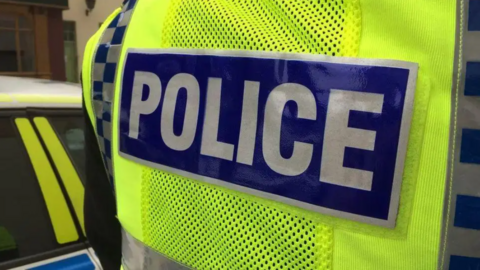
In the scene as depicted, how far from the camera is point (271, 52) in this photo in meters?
0.68

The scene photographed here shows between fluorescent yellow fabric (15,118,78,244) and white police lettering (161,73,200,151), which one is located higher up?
white police lettering (161,73,200,151)

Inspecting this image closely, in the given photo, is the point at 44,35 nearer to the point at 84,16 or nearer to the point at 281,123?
the point at 84,16

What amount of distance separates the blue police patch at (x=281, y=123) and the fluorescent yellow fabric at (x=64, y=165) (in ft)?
3.60

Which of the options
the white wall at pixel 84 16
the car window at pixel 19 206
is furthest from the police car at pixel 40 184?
the white wall at pixel 84 16

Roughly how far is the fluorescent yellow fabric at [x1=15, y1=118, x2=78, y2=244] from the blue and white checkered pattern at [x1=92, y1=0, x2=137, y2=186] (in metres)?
0.92

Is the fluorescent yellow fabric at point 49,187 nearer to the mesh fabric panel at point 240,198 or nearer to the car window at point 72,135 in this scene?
the car window at point 72,135

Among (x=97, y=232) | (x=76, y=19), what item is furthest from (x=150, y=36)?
(x=76, y=19)

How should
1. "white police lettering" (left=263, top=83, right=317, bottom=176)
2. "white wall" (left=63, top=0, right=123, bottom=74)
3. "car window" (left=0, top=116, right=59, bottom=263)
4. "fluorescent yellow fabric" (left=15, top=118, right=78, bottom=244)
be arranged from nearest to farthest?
1. "white police lettering" (left=263, top=83, right=317, bottom=176)
2. "car window" (left=0, top=116, right=59, bottom=263)
3. "fluorescent yellow fabric" (left=15, top=118, right=78, bottom=244)
4. "white wall" (left=63, top=0, right=123, bottom=74)

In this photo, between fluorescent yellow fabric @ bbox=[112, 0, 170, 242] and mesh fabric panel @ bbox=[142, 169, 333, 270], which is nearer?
mesh fabric panel @ bbox=[142, 169, 333, 270]

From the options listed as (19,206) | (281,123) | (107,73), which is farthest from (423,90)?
(19,206)

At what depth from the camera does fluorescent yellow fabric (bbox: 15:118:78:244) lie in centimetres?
178

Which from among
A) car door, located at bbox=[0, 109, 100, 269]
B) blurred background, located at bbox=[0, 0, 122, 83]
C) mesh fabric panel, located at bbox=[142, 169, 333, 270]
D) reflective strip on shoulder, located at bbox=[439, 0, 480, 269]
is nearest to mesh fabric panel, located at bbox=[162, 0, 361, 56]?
reflective strip on shoulder, located at bbox=[439, 0, 480, 269]

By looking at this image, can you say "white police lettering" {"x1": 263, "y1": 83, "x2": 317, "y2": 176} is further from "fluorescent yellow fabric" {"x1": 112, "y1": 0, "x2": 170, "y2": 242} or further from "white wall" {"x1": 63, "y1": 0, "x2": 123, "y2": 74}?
"white wall" {"x1": 63, "y1": 0, "x2": 123, "y2": 74}

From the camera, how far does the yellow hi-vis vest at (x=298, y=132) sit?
21.9 inches
